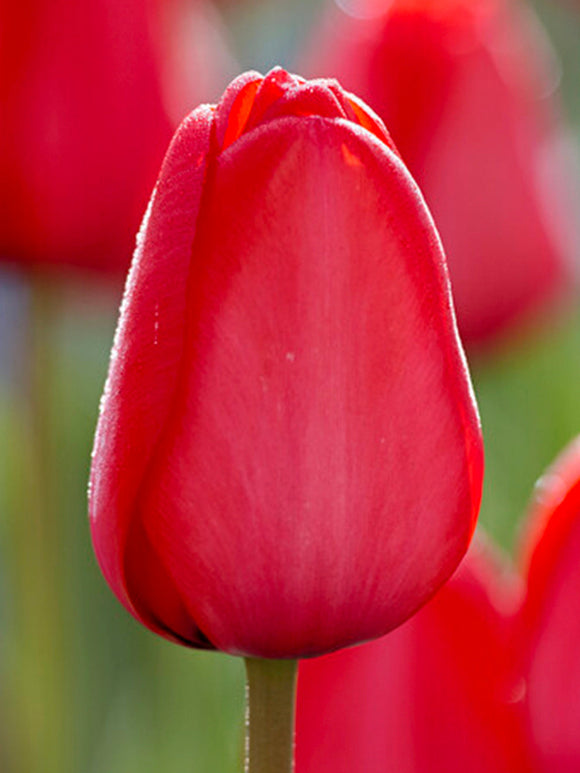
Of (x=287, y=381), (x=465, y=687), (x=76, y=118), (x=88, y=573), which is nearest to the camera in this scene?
(x=287, y=381)

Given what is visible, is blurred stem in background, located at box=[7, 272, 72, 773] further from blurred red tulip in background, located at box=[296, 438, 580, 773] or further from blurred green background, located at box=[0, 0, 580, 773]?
blurred red tulip in background, located at box=[296, 438, 580, 773]

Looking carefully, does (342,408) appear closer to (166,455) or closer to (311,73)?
(166,455)

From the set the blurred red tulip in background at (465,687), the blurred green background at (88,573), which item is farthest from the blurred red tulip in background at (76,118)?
the blurred red tulip in background at (465,687)

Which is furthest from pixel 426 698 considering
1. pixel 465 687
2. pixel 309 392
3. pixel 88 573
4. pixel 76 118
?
pixel 88 573

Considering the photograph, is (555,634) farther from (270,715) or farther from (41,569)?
(41,569)

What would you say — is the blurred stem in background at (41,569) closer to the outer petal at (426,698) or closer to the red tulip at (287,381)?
the outer petal at (426,698)

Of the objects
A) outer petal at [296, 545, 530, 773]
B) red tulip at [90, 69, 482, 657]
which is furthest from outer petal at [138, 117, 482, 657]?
outer petal at [296, 545, 530, 773]
